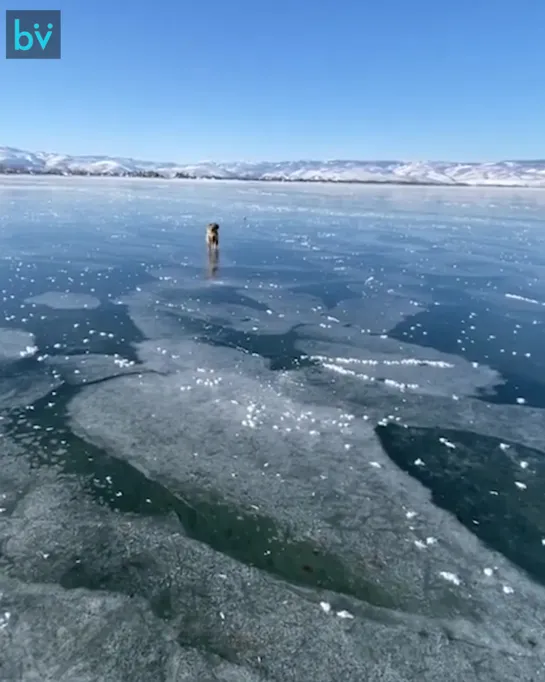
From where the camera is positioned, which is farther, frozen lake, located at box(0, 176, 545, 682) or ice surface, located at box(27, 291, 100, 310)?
ice surface, located at box(27, 291, 100, 310)

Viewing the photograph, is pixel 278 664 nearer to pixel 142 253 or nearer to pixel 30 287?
pixel 30 287

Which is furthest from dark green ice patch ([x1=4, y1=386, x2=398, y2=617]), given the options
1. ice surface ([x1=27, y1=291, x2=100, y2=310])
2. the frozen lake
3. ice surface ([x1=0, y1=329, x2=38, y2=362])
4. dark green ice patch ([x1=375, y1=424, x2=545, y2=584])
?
ice surface ([x1=27, y1=291, x2=100, y2=310])

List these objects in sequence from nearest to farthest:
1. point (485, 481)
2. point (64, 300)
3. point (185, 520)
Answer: point (185, 520)
point (485, 481)
point (64, 300)

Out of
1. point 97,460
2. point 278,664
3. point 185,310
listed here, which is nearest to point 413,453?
point 278,664

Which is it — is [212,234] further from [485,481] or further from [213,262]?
[485,481]

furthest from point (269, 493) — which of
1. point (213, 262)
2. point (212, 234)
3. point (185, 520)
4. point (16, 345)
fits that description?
point (212, 234)

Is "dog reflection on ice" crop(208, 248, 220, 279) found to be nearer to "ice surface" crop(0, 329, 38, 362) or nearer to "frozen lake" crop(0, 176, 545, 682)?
"frozen lake" crop(0, 176, 545, 682)
